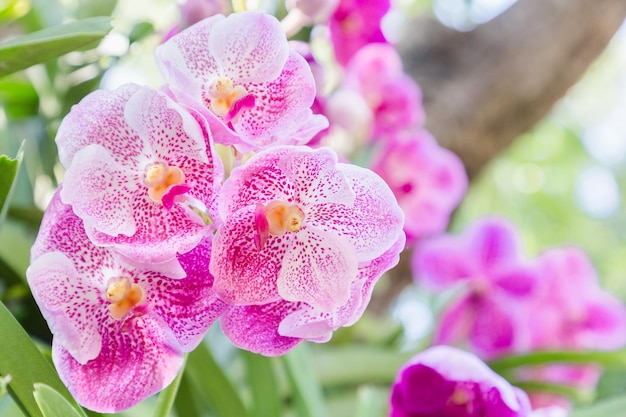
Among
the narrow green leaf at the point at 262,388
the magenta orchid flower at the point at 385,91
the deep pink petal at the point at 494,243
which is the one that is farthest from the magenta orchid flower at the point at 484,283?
the narrow green leaf at the point at 262,388

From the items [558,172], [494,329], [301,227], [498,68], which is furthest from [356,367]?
[558,172]

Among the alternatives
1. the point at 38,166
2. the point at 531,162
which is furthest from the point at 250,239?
the point at 531,162

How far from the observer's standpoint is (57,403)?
31 centimetres

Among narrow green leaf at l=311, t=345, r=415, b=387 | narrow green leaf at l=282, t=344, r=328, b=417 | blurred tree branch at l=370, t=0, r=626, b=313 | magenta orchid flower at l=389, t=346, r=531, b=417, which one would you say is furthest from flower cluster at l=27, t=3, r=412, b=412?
blurred tree branch at l=370, t=0, r=626, b=313

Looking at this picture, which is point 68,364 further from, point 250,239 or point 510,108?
point 510,108

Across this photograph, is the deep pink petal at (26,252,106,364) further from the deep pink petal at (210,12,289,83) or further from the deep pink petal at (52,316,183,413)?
the deep pink petal at (210,12,289,83)

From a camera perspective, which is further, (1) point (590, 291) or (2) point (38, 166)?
(1) point (590, 291)

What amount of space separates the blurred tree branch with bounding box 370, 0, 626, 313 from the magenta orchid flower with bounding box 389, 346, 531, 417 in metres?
0.83

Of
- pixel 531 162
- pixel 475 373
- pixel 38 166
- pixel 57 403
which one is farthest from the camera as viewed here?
pixel 531 162

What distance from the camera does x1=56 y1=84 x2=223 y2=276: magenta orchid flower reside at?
34 cm

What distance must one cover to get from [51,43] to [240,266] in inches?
7.0

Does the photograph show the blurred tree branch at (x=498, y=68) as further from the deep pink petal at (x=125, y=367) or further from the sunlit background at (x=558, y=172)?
the deep pink petal at (x=125, y=367)

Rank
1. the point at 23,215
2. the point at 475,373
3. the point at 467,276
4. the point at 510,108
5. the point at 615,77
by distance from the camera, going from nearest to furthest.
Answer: the point at 475,373
the point at 23,215
the point at 467,276
the point at 510,108
the point at 615,77

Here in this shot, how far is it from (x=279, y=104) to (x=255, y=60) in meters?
0.03
